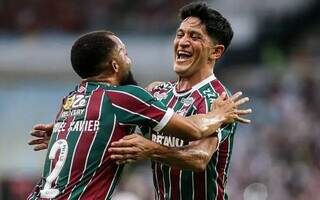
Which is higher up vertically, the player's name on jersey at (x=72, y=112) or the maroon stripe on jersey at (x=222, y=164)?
the player's name on jersey at (x=72, y=112)

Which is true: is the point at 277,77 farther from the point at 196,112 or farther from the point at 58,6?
the point at 196,112

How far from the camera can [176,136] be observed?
784 cm

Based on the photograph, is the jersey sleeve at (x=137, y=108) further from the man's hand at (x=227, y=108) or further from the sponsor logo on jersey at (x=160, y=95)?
the sponsor logo on jersey at (x=160, y=95)

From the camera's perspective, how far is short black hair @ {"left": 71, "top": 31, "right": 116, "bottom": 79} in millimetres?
7750

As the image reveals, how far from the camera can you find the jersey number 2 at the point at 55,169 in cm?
767

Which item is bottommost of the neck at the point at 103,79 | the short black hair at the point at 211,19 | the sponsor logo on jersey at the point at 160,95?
the sponsor logo on jersey at the point at 160,95

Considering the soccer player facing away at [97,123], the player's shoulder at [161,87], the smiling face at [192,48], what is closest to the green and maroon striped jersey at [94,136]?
the soccer player facing away at [97,123]

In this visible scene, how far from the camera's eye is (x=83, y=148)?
763 centimetres

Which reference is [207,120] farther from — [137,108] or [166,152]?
[137,108]

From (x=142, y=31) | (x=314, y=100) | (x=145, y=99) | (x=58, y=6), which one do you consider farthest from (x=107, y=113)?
(x=58, y=6)

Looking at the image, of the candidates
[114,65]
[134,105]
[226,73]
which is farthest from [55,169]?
[226,73]

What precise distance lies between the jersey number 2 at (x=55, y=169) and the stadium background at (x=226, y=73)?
798cm

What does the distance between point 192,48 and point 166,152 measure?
1.03 metres

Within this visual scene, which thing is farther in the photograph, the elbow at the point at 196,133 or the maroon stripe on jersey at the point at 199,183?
the maroon stripe on jersey at the point at 199,183
